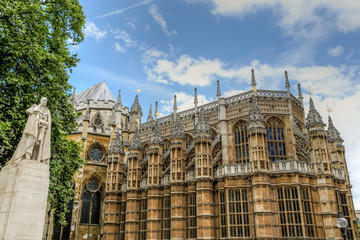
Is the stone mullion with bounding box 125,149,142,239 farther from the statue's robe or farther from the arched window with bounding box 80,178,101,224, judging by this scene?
the statue's robe

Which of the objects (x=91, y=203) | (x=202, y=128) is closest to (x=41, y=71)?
(x=202, y=128)

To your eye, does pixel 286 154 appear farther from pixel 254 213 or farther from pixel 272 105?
pixel 254 213

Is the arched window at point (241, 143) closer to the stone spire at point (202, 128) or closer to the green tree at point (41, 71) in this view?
the stone spire at point (202, 128)

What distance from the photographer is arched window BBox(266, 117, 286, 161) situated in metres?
29.2

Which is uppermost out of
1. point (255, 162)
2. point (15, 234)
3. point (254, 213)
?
point (255, 162)

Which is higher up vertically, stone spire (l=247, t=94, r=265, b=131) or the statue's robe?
stone spire (l=247, t=94, r=265, b=131)

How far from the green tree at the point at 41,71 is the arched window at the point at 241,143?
1650cm

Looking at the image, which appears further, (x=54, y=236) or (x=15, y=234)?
(x=54, y=236)

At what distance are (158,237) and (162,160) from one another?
7.64 meters

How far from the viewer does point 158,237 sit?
96.6 ft

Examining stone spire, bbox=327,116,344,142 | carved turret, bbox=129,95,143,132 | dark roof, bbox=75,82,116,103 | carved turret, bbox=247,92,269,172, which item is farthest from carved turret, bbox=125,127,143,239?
stone spire, bbox=327,116,344,142

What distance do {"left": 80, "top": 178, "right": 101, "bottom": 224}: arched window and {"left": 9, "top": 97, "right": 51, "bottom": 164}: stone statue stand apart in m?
28.9

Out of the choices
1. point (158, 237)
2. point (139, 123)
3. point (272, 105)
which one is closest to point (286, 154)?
point (272, 105)

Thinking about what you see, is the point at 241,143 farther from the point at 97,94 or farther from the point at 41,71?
the point at 97,94
